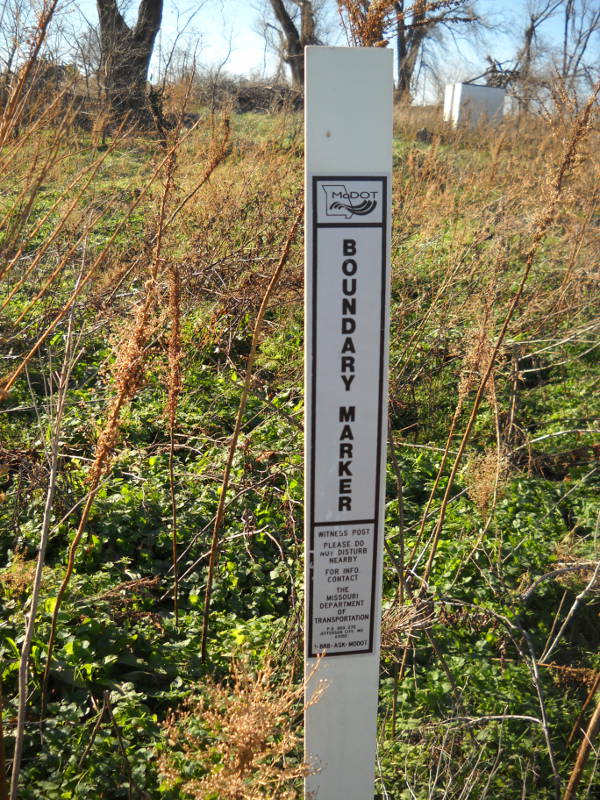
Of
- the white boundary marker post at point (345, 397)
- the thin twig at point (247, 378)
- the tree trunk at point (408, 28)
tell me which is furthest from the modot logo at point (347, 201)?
the tree trunk at point (408, 28)

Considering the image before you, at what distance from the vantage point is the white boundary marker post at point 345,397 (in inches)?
58.1

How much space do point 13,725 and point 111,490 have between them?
177 cm

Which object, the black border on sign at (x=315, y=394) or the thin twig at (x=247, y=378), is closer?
the black border on sign at (x=315, y=394)

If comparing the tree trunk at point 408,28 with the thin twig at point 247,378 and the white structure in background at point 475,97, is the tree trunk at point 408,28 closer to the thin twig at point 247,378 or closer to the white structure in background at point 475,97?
the thin twig at point 247,378

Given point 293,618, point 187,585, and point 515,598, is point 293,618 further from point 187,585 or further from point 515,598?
point 515,598

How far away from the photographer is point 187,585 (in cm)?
330

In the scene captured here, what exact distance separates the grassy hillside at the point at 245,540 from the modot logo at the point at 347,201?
36 centimetres

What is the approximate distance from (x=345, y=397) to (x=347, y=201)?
1.44 feet

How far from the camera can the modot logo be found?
1.50 m

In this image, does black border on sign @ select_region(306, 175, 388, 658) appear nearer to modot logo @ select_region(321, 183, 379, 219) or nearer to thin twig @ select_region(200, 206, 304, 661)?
modot logo @ select_region(321, 183, 379, 219)

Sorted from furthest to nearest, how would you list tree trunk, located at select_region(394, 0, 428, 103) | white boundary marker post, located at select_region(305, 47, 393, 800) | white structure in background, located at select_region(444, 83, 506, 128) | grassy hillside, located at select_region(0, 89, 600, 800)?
white structure in background, located at select_region(444, 83, 506, 128)
grassy hillside, located at select_region(0, 89, 600, 800)
tree trunk, located at select_region(394, 0, 428, 103)
white boundary marker post, located at select_region(305, 47, 393, 800)

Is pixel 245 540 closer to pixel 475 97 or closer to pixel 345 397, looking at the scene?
pixel 345 397

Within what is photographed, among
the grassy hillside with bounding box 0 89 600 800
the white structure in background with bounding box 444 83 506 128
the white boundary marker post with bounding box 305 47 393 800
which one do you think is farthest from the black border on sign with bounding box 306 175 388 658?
the white structure in background with bounding box 444 83 506 128

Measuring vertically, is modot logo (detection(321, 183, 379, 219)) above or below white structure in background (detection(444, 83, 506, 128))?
below
